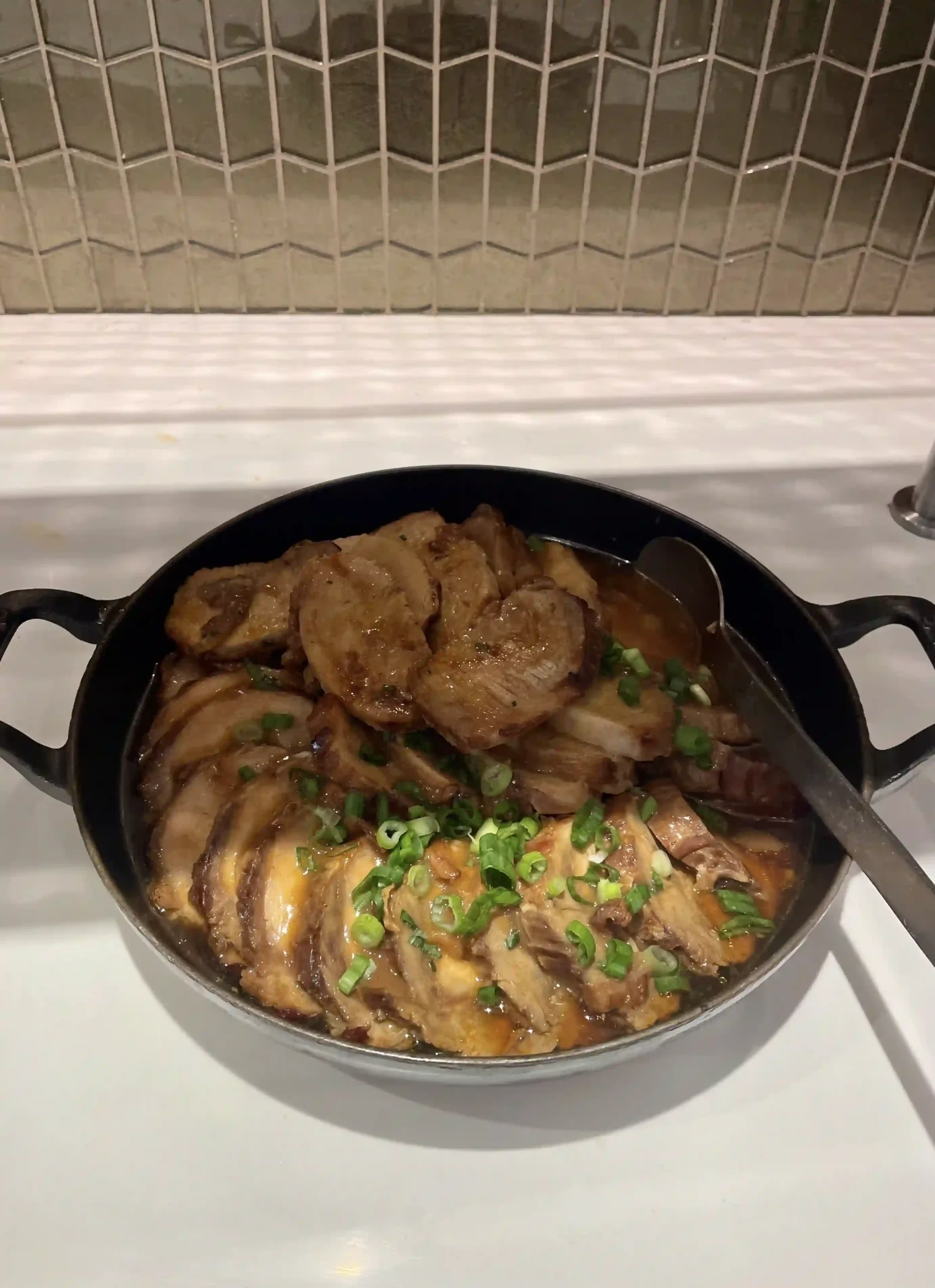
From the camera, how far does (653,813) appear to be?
1032 mm

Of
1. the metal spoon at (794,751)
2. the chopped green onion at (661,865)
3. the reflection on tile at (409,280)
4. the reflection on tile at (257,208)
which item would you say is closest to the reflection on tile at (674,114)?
the reflection on tile at (409,280)

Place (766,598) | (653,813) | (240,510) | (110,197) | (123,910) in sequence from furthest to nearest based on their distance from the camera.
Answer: (110,197) < (240,510) < (766,598) < (653,813) < (123,910)

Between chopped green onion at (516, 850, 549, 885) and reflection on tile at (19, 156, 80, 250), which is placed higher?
reflection on tile at (19, 156, 80, 250)

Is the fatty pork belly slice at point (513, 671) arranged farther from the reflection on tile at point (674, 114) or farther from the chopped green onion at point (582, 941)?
the reflection on tile at point (674, 114)

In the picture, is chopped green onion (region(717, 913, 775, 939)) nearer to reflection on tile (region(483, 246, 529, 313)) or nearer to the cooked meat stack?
the cooked meat stack

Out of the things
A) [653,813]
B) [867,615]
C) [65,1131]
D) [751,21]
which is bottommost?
[65,1131]

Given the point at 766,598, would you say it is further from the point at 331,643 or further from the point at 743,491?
the point at 331,643

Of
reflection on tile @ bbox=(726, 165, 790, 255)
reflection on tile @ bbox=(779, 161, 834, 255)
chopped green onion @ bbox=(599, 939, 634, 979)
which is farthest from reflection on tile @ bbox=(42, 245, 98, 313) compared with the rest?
chopped green onion @ bbox=(599, 939, 634, 979)

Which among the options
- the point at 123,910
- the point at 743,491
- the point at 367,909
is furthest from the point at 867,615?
the point at 123,910

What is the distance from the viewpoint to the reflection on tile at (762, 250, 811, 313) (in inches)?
71.7

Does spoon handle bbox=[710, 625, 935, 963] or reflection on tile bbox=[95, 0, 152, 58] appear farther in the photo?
reflection on tile bbox=[95, 0, 152, 58]

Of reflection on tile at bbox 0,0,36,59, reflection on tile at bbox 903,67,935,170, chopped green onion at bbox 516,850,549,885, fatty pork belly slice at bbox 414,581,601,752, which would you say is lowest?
chopped green onion at bbox 516,850,549,885

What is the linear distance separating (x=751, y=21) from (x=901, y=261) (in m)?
0.61

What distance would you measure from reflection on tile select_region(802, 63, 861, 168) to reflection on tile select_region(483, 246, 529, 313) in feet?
1.84
